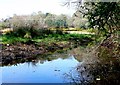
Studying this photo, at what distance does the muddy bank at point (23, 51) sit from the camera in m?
16.6

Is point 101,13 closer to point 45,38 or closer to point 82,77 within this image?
point 82,77

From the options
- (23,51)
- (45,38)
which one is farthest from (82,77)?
(45,38)

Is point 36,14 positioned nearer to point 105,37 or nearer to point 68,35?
point 68,35

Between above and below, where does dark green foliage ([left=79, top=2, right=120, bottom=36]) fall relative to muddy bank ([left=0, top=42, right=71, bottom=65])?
above

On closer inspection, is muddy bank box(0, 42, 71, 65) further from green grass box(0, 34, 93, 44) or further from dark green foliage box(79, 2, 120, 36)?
dark green foliage box(79, 2, 120, 36)

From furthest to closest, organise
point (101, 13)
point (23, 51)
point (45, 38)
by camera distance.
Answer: point (45, 38), point (23, 51), point (101, 13)

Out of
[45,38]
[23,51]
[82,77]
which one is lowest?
[23,51]

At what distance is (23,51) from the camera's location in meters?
19.3

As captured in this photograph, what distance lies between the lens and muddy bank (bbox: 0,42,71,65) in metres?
16.6

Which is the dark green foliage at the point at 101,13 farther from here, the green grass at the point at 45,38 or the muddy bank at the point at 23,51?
the green grass at the point at 45,38

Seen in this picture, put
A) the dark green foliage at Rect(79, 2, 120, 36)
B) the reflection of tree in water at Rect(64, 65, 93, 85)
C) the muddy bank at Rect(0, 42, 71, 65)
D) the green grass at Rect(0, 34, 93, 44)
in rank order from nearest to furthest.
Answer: the dark green foliage at Rect(79, 2, 120, 36)
the reflection of tree in water at Rect(64, 65, 93, 85)
the muddy bank at Rect(0, 42, 71, 65)
the green grass at Rect(0, 34, 93, 44)

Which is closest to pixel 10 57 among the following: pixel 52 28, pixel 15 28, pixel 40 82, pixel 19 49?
pixel 19 49

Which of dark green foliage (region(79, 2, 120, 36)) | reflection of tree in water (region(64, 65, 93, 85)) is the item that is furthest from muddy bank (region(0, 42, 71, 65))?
dark green foliage (region(79, 2, 120, 36))

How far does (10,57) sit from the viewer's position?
1689cm
